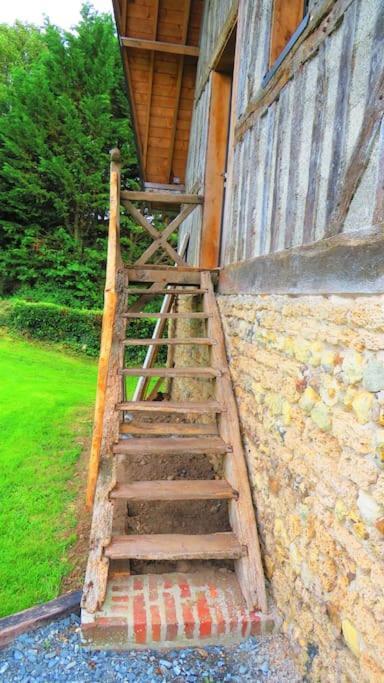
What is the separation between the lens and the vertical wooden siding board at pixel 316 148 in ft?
7.34

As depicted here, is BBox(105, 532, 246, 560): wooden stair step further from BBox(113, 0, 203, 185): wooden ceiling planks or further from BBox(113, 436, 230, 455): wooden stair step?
BBox(113, 0, 203, 185): wooden ceiling planks

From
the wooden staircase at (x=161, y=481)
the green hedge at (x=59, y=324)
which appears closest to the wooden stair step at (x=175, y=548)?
the wooden staircase at (x=161, y=481)

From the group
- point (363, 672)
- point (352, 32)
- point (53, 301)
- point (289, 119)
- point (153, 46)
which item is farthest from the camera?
point (53, 301)

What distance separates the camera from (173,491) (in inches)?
120

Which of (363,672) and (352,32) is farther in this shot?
(352,32)

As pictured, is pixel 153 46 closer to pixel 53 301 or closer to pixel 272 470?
pixel 272 470

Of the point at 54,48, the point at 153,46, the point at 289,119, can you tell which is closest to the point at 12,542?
the point at 289,119

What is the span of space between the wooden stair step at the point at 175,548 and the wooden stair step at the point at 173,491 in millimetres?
255

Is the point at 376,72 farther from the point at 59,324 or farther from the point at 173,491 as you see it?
the point at 59,324

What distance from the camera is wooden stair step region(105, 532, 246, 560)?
2732 millimetres

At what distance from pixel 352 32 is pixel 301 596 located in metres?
2.78

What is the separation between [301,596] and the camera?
7.51 ft

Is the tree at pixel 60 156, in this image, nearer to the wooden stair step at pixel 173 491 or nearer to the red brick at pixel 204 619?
the wooden stair step at pixel 173 491

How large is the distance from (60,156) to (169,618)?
588 inches
